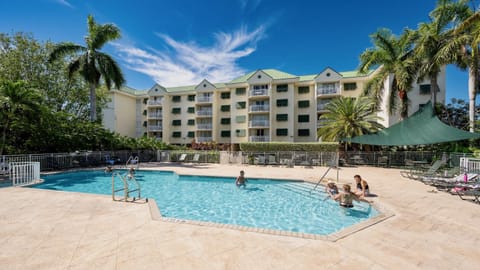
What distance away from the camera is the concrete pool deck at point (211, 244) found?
125 inches

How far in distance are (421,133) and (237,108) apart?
74.1 ft

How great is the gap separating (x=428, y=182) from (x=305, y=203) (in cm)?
627

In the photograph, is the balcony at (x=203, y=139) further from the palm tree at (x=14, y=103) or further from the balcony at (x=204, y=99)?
the palm tree at (x=14, y=103)

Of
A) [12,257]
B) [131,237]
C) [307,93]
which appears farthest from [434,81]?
[12,257]

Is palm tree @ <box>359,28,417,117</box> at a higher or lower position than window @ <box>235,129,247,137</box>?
higher

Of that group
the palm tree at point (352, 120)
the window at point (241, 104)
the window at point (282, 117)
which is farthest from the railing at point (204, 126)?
the palm tree at point (352, 120)

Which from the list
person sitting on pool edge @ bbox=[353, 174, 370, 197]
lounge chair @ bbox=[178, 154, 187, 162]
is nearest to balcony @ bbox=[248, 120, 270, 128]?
lounge chair @ bbox=[178, 154, 187, 162]

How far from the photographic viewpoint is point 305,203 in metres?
8.32

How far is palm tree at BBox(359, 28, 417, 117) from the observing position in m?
14.8

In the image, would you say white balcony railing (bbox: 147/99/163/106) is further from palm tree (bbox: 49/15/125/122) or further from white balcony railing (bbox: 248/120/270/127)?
white balcony railing (bbox: 248/120/270/127)

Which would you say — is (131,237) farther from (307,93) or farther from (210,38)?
(307,93)

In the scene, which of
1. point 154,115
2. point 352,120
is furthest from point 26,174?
point 154,115

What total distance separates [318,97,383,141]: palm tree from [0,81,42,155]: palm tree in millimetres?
22959

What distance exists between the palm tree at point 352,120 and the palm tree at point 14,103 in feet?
75.3
